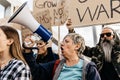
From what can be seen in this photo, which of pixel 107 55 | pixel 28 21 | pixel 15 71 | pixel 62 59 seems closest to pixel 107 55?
pixel 107 55

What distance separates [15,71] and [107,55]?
1.43 m

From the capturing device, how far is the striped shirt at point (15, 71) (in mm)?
2209

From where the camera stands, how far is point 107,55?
3479 millimetres

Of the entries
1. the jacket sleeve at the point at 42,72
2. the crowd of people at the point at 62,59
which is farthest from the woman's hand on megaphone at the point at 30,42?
the jacket sleeve at the point at 42,72

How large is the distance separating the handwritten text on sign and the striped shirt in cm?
141

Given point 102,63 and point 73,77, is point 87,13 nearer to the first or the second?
point 102,63

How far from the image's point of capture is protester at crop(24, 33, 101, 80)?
2746 millimetres

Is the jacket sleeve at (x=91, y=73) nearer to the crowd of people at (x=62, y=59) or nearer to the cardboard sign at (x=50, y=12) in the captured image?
the crowd of people at (x=62, y=59)

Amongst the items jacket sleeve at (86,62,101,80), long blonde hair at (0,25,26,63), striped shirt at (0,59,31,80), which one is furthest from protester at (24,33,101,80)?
striped shirt at (0,59,31,80)

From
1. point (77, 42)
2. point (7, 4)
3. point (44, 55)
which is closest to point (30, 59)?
point (77, 42)

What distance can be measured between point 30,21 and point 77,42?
16.0 inches

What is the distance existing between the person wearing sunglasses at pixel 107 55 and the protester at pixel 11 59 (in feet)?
3.84

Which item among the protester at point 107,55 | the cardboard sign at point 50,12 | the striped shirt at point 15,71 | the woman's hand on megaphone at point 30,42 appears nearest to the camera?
the striped shirt at point 15,71

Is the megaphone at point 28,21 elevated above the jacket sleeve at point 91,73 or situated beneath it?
elevated above
